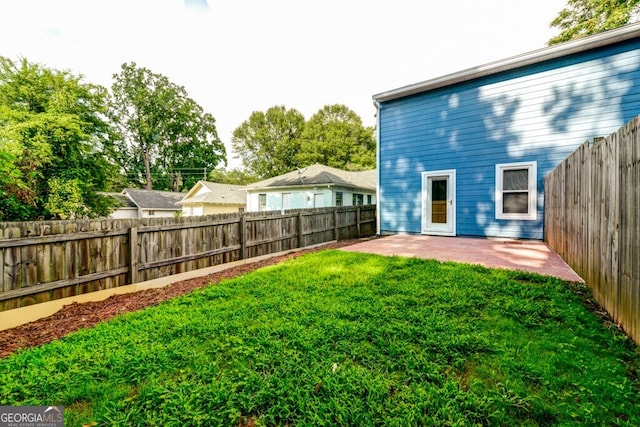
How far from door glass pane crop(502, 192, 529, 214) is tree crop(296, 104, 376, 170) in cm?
2562

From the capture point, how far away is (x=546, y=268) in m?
4.33

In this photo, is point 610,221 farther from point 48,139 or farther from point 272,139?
point 272,139

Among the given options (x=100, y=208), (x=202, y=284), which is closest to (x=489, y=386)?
(x=202, y=284)

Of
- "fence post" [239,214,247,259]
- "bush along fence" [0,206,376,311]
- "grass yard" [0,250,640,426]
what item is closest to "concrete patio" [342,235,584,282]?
"grass yard" [0,250,640,426]

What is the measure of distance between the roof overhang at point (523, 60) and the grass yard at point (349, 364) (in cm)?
647

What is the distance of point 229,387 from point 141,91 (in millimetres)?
38466

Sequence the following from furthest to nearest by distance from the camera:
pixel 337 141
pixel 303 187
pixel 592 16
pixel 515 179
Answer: pixel 337 141 → pixel 303 187 → pixel 592 16 → pixel 515 179

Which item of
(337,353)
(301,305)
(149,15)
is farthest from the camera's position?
(149,15)

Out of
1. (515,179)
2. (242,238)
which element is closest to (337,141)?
(515,179)

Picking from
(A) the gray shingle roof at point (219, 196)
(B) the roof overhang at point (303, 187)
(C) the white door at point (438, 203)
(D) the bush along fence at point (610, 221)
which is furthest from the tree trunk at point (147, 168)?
(D) the bush along fence at point (610, 221)

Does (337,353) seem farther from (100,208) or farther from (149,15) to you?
(100,208)

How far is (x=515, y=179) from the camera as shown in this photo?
7.29 m

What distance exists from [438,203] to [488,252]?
314 cm

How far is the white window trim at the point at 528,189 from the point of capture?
6.96 meters
